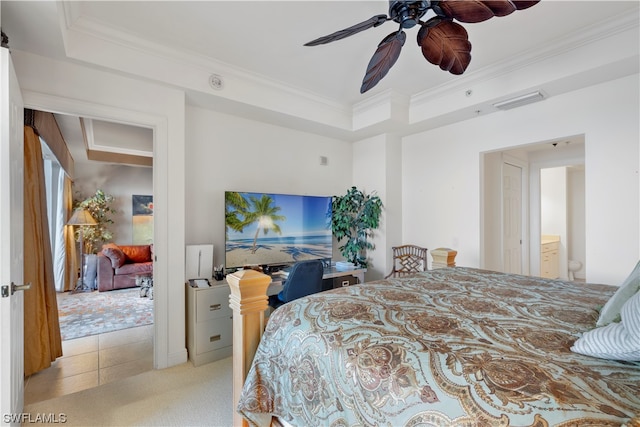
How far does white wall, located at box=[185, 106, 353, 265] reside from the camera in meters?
3.21

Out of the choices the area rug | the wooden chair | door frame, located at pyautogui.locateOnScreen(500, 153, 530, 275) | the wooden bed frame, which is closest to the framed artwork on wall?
the area rug

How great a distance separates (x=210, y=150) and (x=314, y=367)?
2811 mm

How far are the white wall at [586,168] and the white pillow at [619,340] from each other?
95.4 inches

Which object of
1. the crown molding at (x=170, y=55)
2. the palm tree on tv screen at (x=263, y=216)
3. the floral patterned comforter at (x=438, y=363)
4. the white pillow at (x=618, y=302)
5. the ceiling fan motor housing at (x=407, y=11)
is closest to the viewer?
the floral patterned comforter at (x=438, y=363)

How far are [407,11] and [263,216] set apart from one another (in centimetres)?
236

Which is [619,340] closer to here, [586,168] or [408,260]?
[586,168]

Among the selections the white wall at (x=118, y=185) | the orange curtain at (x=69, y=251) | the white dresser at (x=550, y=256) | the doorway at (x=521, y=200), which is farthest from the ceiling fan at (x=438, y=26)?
the white wall at (x=118, y=185)

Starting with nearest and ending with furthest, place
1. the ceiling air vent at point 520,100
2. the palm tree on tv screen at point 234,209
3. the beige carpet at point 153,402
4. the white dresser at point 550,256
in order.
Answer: the beige carpet at point 153,402
the ceiling air vent at point 520,100
the palm tree on tv screen at point 234,209
the white dresser at point 550,256

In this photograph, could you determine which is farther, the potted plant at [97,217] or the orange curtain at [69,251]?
the potted plant at [97,217]

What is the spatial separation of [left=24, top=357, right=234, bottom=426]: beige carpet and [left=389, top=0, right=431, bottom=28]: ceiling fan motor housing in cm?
271

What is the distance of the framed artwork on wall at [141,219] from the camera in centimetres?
668

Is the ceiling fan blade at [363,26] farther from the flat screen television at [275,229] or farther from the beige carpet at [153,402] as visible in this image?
the beige carpet at [153,402]

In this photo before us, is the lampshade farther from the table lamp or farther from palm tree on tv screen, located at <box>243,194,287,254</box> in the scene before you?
palm tree on tv screen, located at <box>243,194,287,254</box>

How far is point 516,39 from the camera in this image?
2498 mm
